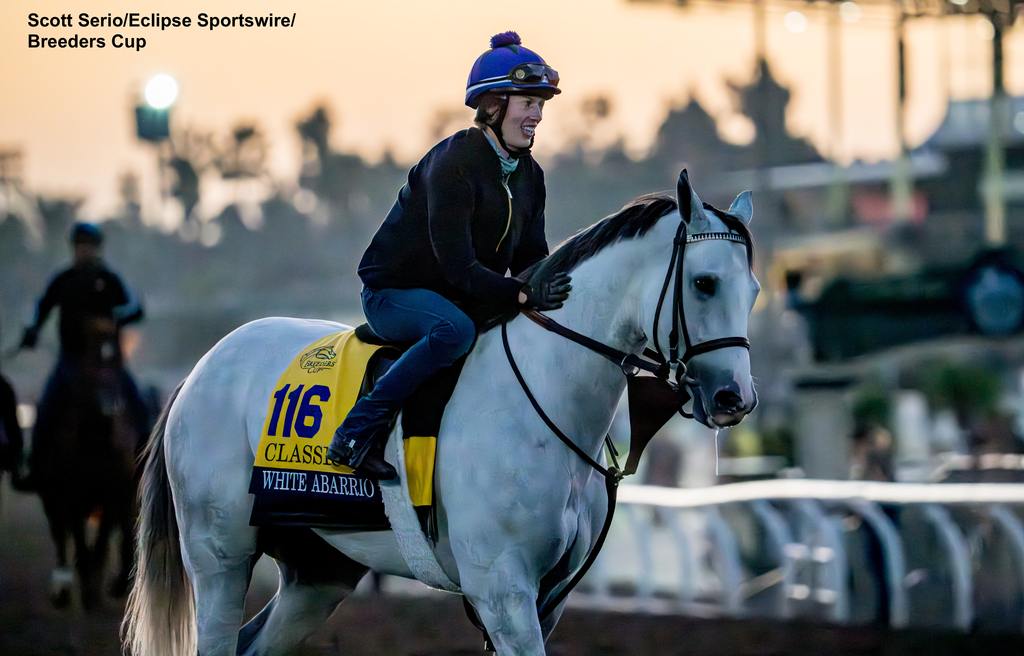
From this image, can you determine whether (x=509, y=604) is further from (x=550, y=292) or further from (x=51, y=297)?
(x=51, y=297)

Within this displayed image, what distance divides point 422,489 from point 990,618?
6.51 meters

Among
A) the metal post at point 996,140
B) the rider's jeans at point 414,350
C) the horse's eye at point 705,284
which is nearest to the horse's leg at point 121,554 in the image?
the rider's jeans at point 414,350

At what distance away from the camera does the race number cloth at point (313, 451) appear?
582cm

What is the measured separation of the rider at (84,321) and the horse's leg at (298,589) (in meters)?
4.60

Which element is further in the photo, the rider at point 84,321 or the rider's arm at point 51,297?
the rider at point 84,321

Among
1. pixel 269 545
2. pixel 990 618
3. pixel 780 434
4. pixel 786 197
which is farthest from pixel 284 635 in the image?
pixel 786 197

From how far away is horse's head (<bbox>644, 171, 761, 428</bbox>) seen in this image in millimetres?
5059

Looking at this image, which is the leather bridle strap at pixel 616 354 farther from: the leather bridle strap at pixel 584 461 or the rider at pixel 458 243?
the leather bridle strap at pixel 584 461

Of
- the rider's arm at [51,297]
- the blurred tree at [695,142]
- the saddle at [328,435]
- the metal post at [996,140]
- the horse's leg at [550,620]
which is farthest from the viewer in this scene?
the blurred tree at [695,142]

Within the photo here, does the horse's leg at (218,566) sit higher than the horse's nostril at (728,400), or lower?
lower

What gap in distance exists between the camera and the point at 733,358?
200 inches

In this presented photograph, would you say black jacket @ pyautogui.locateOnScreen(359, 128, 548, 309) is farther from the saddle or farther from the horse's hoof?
the horse's hoof

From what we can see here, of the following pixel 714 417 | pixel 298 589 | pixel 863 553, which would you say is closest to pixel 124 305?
pixel 298 589

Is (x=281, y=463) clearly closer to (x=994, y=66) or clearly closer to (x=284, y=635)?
(x=284, y=635)
